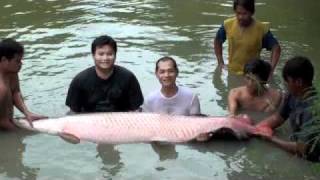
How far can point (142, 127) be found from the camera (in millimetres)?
5871

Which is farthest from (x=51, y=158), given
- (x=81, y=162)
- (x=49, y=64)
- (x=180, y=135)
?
(x=49, y=64)

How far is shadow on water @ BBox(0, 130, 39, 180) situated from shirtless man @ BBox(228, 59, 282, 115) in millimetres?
2137

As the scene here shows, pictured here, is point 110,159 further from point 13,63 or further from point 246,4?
point 246,4

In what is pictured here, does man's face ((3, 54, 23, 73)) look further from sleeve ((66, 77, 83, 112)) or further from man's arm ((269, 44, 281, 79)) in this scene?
man's arm ((269, 44, 281, 79))

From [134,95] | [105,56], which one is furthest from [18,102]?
[134,95]

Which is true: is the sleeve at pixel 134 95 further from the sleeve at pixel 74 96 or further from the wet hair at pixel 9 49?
the wet hair at pixel 9 49

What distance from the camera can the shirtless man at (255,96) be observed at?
254 inches

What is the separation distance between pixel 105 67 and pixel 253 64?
1479mm

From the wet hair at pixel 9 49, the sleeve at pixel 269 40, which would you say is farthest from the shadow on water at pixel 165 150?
the sleeve at pixel 269 40

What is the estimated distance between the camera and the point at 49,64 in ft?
27.0

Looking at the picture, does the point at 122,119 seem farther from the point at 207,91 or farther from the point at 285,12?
the point at 285,12

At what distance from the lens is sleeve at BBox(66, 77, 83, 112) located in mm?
6273

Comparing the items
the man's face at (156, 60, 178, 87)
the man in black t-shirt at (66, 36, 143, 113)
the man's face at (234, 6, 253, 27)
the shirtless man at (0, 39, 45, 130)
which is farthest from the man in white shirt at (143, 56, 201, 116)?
the man's face at (234, 6, 253, 27)

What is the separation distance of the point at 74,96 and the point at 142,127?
34.2 inches
